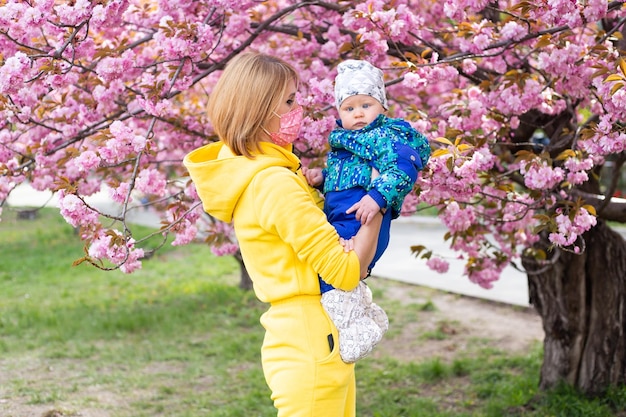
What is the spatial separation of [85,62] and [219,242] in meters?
1.23

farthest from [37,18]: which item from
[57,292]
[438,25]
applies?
[57,292]

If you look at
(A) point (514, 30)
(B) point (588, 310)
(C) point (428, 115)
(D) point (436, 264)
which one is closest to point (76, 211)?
(C) point (428, 115)

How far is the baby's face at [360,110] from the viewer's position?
2197 millimetres

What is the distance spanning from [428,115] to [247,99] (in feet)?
6.91

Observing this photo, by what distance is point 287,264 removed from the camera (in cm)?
211

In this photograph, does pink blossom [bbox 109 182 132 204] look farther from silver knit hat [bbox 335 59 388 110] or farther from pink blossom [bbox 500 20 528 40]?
pink blossom [bbox 500 20 528 40]

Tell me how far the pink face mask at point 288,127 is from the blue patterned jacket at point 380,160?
140 millimetres

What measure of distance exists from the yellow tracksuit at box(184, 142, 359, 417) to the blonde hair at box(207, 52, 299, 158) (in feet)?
0.16

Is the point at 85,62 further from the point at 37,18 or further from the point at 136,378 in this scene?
the point at 136,378

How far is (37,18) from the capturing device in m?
3.12

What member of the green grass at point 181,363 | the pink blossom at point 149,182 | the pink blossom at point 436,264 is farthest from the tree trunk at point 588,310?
the pink blossom at point 149,182

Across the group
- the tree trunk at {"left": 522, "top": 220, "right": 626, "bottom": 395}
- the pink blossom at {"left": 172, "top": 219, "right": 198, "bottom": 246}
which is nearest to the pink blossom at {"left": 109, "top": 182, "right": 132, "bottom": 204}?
the pink blossom at {"left": 172, "top": 219, "right": 198, "bottom": 246}

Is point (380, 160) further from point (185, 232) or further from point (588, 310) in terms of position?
point (588, 310)

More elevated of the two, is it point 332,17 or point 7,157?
point 332,17
